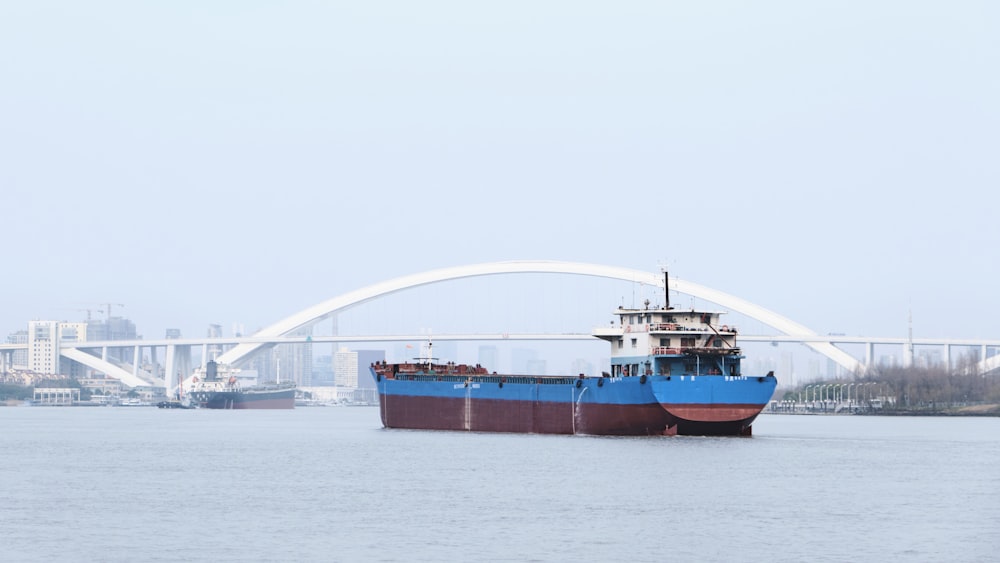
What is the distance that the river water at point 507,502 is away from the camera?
2723cm

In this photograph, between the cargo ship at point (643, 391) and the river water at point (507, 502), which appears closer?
the river water at point (507, 502)

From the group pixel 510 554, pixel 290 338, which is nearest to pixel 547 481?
pixel 510 554

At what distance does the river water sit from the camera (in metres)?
27.2

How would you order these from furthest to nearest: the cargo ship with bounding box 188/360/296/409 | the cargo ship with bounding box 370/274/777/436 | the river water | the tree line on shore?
the cargo ship with bounding box 188/360/296/409 → the tree line on shore → the cargo ship with bounding box 370/274/777/436 → the river water

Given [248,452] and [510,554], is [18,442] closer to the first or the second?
[248,452]

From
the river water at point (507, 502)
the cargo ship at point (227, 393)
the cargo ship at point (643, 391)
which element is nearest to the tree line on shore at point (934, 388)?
the cargo ship at point (227, 393)

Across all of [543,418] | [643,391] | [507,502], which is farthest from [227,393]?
[507,502]

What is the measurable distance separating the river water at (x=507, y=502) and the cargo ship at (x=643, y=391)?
1226mm

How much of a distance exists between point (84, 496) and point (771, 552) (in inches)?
659

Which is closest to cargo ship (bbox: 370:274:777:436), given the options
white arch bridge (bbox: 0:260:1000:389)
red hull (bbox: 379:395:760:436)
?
red hull (bbox: 379:395:760:436)

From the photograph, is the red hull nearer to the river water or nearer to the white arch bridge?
the river water

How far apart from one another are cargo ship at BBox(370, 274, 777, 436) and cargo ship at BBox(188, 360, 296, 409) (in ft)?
272

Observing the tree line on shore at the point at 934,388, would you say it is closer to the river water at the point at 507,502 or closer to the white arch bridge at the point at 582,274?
the white arch bridge at the point at 582,274

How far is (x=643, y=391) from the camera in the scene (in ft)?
177
